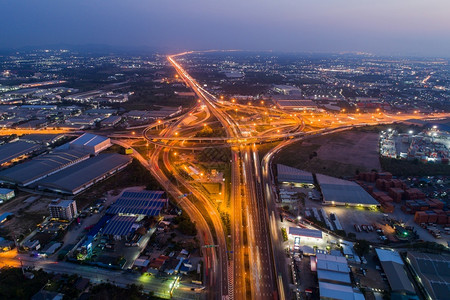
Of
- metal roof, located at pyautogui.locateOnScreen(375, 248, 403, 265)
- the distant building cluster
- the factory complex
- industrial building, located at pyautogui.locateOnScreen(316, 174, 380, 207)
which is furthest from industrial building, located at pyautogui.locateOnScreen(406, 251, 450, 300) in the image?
the factory complex

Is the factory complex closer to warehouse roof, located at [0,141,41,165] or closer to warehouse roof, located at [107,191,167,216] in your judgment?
warehouse roof, located at [0,141,41,165]

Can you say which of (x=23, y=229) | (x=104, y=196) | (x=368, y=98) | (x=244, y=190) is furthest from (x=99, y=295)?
(x=368, y=98)

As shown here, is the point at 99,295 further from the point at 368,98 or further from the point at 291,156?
the point at 368,98

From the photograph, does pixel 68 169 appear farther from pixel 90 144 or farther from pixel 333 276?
pixel 333 276

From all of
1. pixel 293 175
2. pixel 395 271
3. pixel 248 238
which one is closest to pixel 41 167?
pixel 248 238

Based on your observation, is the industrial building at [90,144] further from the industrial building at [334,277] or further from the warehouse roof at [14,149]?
the industrial building at [334,277]
